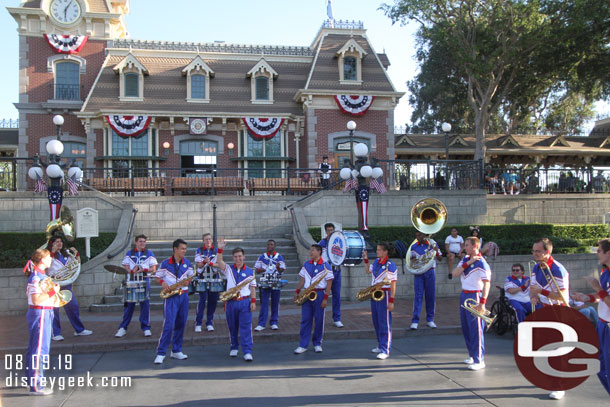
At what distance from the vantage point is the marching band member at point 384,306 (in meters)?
8.55

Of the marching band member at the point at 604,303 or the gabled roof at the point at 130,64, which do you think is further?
the gabled roof at the point at 130,64

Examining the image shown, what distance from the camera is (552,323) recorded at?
6.38 meters

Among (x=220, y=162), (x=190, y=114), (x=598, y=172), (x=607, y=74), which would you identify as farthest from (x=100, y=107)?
(x=607, y=74)

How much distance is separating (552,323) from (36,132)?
2512 cm

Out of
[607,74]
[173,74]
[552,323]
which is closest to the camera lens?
[552,323]

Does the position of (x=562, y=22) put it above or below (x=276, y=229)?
above

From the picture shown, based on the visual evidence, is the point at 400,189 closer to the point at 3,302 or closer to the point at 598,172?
the point at 598,172

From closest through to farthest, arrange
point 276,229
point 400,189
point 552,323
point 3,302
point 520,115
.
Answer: point 552,323 → point 3,302 → point 276,229 → point 400,189 → point 520,115

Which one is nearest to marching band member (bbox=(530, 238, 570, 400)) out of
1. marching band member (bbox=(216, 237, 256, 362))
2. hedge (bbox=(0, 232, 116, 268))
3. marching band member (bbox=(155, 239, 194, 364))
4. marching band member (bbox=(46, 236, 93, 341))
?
marching band member (bbox=(216, 237, 256, 362))

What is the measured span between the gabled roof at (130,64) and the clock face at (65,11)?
141 inches

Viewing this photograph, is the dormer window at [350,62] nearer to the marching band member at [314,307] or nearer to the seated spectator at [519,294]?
the seated spectator at [519,294]

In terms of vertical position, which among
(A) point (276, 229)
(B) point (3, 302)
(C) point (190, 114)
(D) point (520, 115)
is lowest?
(B) point (3, 302)

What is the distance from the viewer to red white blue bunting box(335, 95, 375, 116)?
2552 cm

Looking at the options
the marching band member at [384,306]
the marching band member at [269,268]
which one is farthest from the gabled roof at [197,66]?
the marching band member at [384,306]
